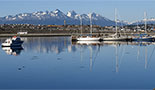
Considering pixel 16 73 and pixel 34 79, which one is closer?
pixel 34 79

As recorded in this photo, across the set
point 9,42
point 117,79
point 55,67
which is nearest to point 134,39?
point 9,42

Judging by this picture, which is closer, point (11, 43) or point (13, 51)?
point (13, 51)

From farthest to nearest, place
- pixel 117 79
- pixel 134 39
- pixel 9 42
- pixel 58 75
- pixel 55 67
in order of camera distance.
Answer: pixel 134 39
pixel 9 42
pixel 55 67
pixel 58 75
pixel 117 79

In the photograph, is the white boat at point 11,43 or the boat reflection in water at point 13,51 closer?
the boat reflection in water at point 13,51

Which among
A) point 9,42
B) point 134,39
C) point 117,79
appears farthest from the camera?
point 134,39

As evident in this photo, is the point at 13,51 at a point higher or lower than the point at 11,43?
lower

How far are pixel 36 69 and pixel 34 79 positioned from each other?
3759 millimetres

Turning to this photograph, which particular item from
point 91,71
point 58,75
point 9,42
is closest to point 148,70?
point 91,71

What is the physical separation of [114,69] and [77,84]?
5457mm

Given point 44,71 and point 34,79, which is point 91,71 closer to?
point 44,71

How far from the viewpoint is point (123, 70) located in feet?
64.2

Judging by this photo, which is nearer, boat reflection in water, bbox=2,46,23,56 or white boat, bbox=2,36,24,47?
boat reflection in water, bbox=2,46,23,56

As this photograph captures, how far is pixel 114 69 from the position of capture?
20.1 metres

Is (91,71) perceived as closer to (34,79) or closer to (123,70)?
(123,70)
